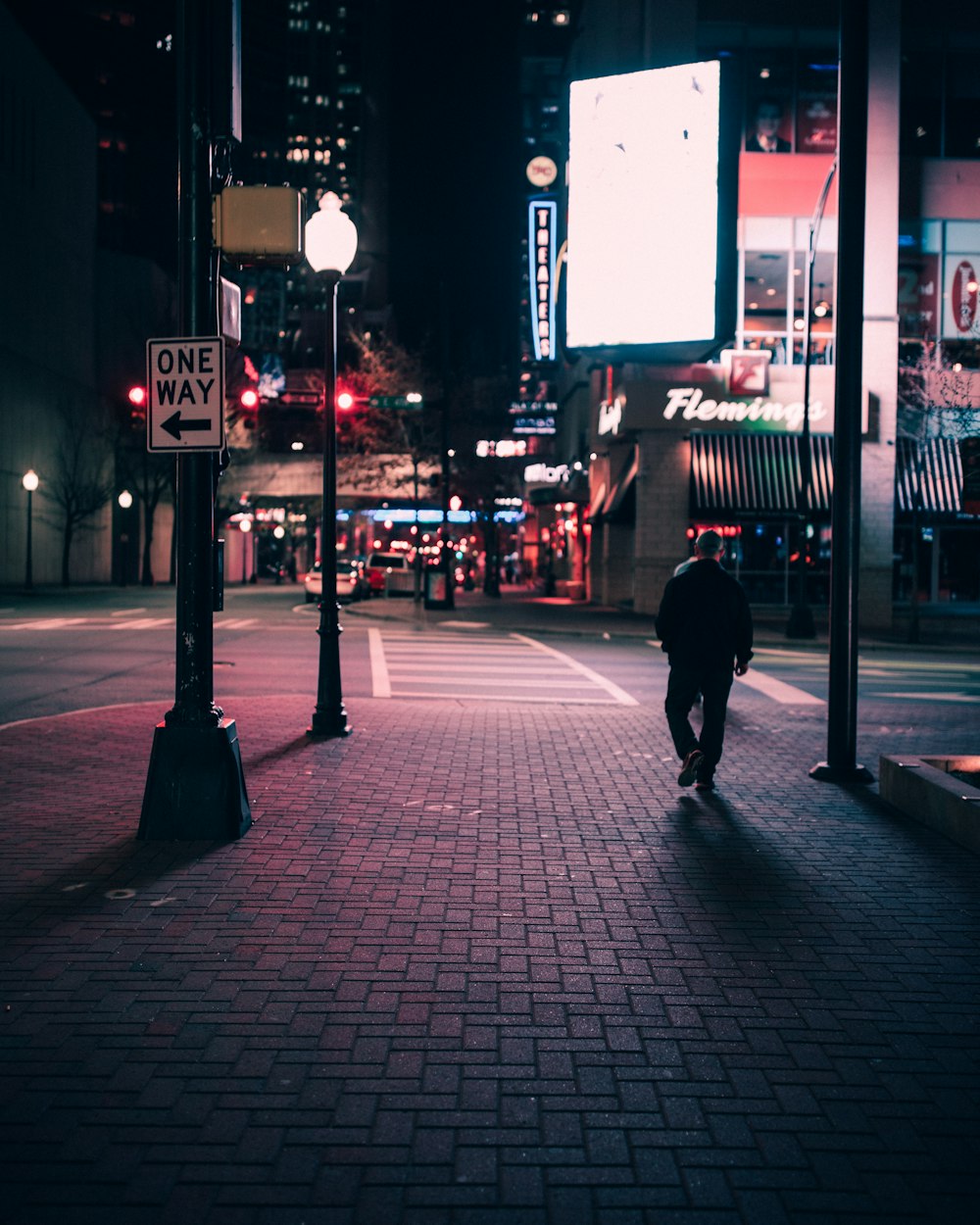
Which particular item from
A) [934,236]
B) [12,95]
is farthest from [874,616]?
[12,95]

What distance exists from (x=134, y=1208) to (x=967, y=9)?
39100 mm

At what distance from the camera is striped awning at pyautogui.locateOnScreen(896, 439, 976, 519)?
32625mm

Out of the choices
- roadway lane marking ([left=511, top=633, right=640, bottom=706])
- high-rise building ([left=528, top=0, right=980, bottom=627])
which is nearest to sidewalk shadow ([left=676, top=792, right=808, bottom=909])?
roadway lane marking ([left=511, top=633, right=640, bottom=706])

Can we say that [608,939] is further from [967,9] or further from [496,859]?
[967,9]

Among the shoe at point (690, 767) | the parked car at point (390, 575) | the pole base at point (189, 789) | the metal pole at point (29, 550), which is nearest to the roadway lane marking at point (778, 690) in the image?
the shoe at point (690, 767)

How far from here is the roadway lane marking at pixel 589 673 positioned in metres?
14.9

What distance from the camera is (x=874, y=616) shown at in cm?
3316


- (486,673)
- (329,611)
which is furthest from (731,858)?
(486,673)

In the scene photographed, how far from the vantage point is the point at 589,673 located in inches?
707

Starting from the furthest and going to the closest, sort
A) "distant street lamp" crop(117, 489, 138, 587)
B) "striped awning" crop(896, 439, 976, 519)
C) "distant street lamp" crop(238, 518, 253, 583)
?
"distant street lamp" crop(238, 518, 253, 583), "distant street lamp" crop(117, 489, 138, 587), "striped awning" crop(896, 439, 976, 519)

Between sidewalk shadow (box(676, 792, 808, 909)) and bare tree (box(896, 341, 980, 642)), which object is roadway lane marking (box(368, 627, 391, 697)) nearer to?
sidewalk shadow (box(676, 792, 808, 909))

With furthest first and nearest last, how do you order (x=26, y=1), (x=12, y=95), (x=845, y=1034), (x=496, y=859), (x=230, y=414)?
1. (x=26, y=1)
2. (x=230, y=414)
3. (x=12, y=95)
4. (x=496, y=859)
5. (x=845, y=1034)

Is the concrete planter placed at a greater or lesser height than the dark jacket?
lesser

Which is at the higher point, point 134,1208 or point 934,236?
point 934,236
